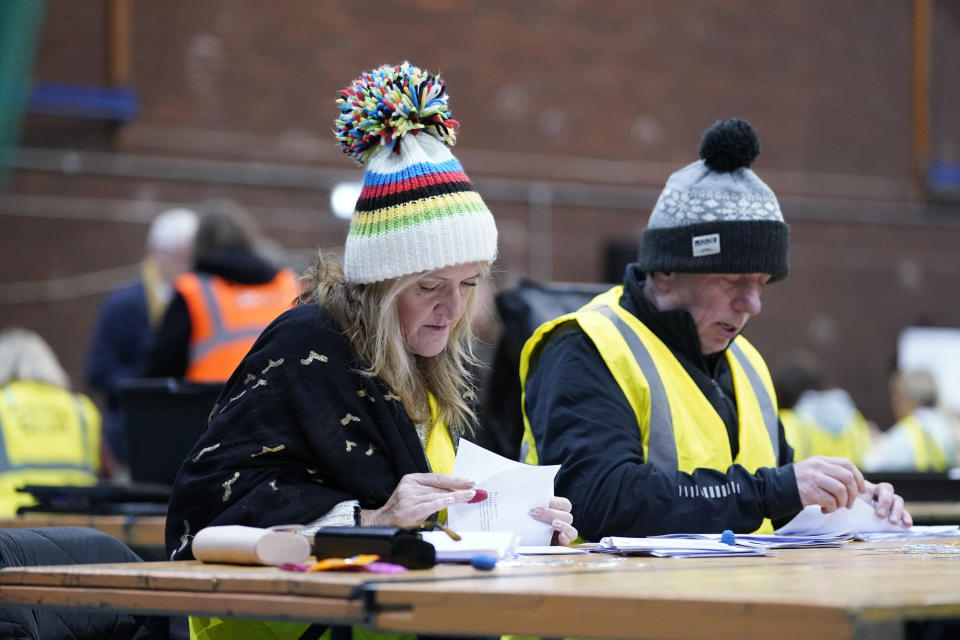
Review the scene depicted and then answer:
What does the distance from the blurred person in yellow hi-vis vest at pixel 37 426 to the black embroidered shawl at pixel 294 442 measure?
2753mm

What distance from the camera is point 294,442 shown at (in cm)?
230

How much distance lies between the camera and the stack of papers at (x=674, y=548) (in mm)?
2193

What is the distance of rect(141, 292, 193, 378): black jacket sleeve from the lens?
15.5 ft

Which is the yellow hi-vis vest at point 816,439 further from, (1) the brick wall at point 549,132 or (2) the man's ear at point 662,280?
A: (2) the man's ear at point 662,280

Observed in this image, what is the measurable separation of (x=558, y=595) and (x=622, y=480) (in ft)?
3.79

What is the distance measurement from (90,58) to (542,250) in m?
3.69

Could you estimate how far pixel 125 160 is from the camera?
9000 millimetres

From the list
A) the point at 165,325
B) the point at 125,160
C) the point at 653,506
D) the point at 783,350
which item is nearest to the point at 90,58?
the point at 125,160

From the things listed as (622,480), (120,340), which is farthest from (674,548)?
(120,340)

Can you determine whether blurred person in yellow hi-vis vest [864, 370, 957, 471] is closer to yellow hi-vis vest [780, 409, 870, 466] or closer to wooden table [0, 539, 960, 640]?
yellow hi-vis vest [780, 409, 870, 466]

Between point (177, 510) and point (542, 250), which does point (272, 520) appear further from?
point (542, 250)

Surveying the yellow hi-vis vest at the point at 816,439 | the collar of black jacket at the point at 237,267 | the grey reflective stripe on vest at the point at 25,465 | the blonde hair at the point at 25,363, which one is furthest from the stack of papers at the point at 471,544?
the yellow hi-vis vest at the point at 816,439

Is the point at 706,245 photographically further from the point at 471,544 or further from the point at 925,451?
the point at 925,451

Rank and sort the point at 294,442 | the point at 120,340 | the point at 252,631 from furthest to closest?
the point at 120,340, the point at 294,442, the point at 252,631
